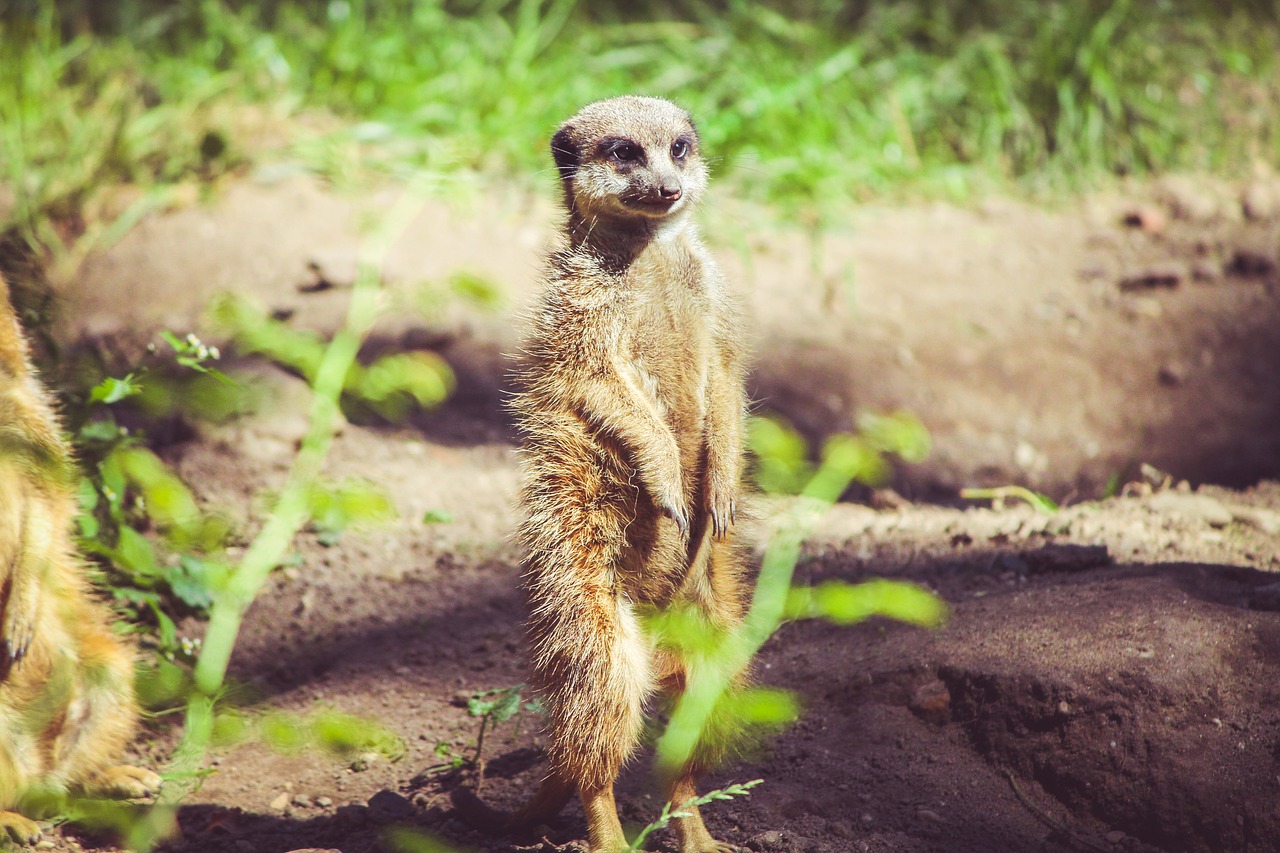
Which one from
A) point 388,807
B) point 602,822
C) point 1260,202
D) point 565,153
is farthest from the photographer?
point 1260,202

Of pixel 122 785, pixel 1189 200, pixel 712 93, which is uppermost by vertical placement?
pixel 712 93

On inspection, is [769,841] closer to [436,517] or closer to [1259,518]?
[436,517]

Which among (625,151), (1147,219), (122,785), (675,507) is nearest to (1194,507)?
(675,507)

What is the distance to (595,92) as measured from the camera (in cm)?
528

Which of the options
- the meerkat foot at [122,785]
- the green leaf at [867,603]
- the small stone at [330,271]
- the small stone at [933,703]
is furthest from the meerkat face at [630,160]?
the small stone at [330,271]

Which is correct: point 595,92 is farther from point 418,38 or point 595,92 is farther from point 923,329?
point 923,329

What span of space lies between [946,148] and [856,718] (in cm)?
372

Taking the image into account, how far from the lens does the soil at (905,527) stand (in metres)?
2.03

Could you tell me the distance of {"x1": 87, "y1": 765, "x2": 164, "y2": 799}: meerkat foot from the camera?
2.25m

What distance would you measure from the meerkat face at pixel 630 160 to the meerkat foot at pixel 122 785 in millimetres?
1441

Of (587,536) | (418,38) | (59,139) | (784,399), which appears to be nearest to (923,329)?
(784,399)

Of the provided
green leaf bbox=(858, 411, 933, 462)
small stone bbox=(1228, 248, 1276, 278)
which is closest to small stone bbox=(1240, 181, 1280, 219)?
small stone bbox=(1228, 248, 1276, 278)

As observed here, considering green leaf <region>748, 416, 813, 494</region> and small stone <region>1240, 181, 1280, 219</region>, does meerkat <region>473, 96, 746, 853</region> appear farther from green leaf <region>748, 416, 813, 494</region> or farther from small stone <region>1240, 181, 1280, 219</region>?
small stone <region>1240, 181, 1280, 219</region>

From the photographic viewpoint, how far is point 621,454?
212 cm
